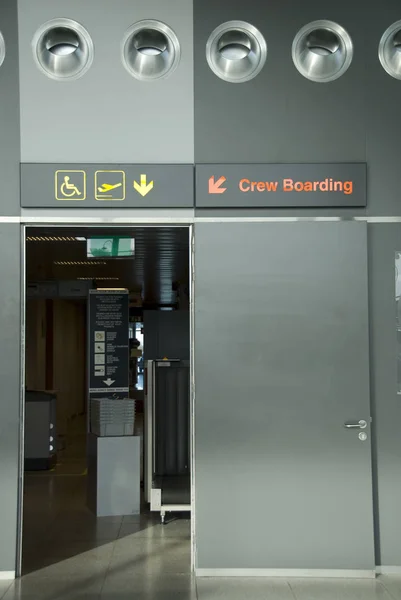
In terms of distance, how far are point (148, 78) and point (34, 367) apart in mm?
9457

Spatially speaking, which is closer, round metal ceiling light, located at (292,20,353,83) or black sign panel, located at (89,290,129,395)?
round metal ceiling light, located at (292,20,353,83)

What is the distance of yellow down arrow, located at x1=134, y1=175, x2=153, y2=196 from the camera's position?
543 cm

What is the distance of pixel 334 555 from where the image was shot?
211 inches

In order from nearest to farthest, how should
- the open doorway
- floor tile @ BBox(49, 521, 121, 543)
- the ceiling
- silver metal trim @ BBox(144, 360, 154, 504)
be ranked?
1. the ceiling
2. the open doorway
3. floor tile @ BBox(49, 521, 121, 543)
4. silver metal trim @ BBox(144, 360, 154, 504)

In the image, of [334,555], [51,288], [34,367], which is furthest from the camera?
[34,367]

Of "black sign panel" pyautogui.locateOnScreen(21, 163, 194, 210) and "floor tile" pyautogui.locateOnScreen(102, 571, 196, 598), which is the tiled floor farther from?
"black sign panel" pyautogui.locateOnScreen(21, 163, 194, 210)

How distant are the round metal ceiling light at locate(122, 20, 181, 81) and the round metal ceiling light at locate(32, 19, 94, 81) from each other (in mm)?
272

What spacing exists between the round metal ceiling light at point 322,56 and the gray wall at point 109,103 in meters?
0.79

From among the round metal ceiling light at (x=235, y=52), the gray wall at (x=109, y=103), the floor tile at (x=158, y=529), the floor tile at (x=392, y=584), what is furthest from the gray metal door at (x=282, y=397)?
the floor tile at (x=158, y=529)

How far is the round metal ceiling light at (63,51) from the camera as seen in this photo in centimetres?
541

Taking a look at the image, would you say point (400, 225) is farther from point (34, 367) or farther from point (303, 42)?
point (34, 367)

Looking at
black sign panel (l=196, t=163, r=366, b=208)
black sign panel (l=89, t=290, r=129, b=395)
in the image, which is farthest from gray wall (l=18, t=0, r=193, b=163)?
black sign panel (l=89, t=290, r=129, b=395)

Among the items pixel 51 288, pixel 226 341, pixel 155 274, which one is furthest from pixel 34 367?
pixel 226 341

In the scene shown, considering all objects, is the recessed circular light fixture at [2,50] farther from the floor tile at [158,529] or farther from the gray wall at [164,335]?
the gray wall at [164,335]
